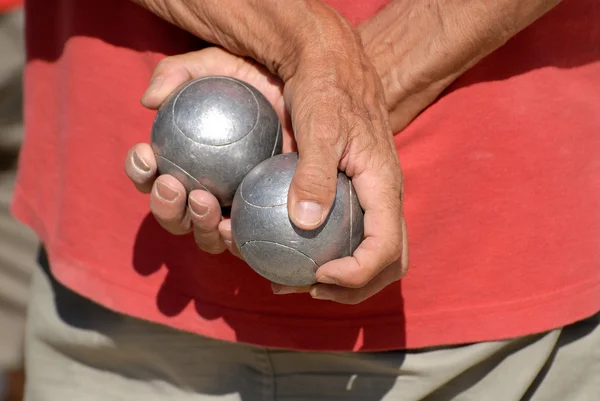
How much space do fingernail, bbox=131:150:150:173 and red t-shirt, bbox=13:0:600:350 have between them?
194 millimetres

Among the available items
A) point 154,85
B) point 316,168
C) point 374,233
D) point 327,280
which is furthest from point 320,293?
point 154,85

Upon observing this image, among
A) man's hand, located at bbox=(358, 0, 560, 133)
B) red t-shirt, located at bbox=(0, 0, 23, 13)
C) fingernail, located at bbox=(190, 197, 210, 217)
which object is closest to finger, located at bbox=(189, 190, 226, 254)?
fingernail, located at bbox=(190, 197, 210, 217)

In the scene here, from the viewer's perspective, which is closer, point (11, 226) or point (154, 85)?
point (154, 85)

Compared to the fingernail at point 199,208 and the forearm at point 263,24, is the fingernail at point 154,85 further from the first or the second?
the fingernail at point 199,208

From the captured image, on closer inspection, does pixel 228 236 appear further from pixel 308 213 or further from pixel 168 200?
pixel 308 213

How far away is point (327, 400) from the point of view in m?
2.27

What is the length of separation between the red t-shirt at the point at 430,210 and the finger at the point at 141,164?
7.0 inches

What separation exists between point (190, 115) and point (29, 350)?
1061mm

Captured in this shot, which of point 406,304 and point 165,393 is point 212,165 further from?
point 165,393

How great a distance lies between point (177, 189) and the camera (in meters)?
1.93

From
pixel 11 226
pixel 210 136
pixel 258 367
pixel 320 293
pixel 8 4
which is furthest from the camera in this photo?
pixel 11 226

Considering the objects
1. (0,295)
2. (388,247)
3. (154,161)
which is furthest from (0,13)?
(388,247)

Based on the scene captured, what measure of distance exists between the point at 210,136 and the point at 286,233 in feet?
1.06

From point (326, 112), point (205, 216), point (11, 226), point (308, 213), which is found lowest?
point (11, 226)
